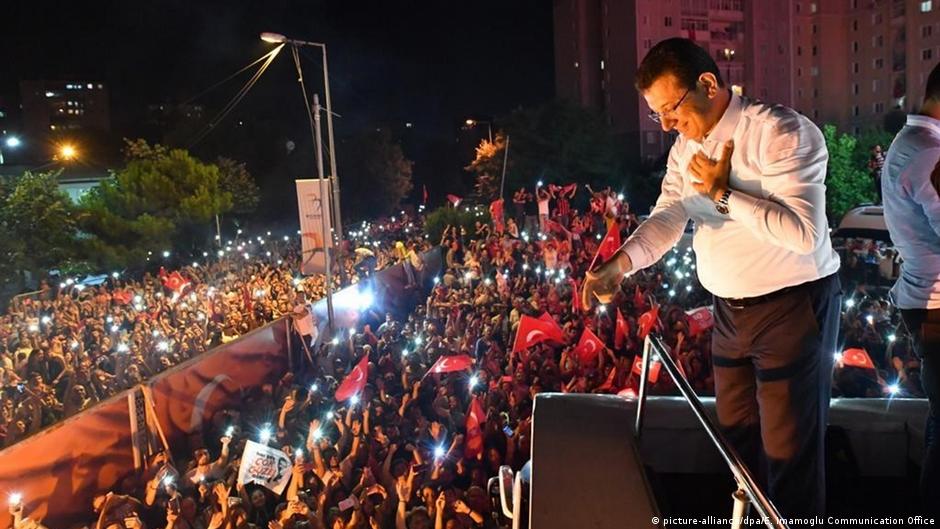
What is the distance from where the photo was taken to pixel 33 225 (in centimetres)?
2086

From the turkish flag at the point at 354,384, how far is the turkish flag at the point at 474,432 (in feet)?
5.73

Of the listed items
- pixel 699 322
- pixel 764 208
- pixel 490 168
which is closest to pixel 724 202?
pixel 764 208

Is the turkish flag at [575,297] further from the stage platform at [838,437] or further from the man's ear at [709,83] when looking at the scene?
the man's ear at [709,83]

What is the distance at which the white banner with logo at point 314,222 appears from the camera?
1285 cm

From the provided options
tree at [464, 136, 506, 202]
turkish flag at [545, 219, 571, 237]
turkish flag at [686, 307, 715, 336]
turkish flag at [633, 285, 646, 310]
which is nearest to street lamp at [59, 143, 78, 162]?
tree at [464, 136, 506, 202]

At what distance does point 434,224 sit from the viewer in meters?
25.6

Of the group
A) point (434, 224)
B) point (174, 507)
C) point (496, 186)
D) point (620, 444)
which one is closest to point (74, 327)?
point (174, 507)

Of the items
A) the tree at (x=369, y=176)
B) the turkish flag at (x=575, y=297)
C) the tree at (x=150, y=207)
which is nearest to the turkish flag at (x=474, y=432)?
the turkish flag at (x=575, y=297)

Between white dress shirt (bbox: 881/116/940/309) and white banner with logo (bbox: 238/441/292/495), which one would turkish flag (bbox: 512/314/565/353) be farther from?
white dress shirt (bbox: 881/116/940/309)

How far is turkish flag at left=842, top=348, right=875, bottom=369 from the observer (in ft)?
24.2

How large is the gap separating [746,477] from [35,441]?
6.62m

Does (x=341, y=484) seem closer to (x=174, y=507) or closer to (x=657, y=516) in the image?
(x=174, y=507)

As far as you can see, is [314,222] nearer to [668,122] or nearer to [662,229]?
[662,229]

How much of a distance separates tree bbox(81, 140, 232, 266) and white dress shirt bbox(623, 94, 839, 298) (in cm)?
2497
